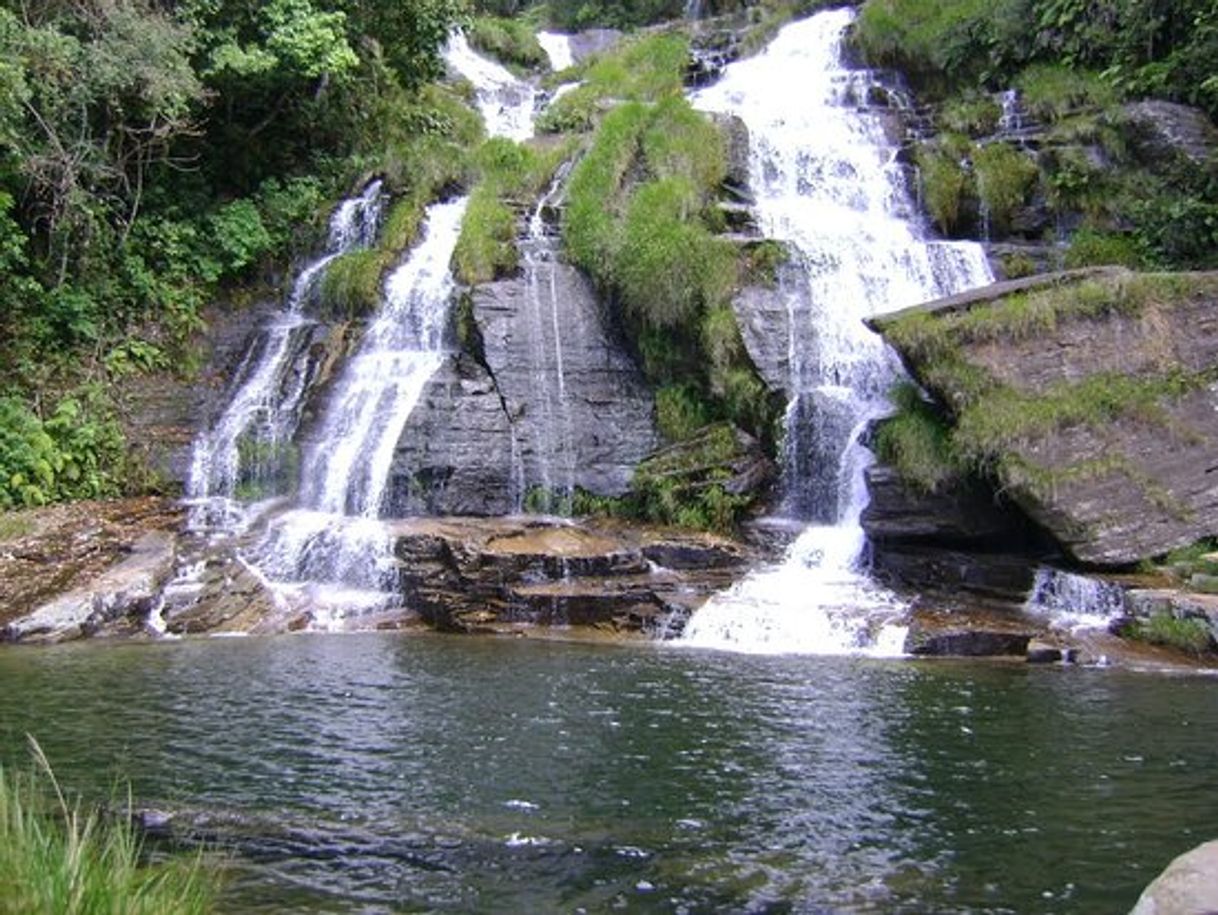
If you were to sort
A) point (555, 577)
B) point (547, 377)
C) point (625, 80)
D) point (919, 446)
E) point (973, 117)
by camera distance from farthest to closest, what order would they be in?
point (625, 80) < point (973, 117) < point (547, 377) < point (555, 577) < point (919, 446)

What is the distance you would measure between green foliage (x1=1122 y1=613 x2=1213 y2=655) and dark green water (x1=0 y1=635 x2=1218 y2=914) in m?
1.11

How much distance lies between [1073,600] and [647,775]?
8.02m

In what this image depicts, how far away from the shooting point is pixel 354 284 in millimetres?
19469

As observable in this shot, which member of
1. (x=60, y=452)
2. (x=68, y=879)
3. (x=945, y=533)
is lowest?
(x=68, y=879)

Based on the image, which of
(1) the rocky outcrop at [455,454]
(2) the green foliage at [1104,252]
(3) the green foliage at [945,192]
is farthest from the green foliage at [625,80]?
(2) the green foliage at [1104,252]

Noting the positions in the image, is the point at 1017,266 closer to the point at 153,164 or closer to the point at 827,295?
the point at 827,295

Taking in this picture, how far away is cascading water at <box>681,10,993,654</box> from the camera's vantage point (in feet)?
44.9

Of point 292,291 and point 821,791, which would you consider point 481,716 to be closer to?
point 821,791

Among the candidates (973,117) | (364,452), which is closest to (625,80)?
(973,117)

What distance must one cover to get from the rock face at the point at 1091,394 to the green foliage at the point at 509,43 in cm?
1774

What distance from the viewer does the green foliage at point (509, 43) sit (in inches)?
1131

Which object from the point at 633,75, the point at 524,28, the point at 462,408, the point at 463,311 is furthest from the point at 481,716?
the point at 524,28

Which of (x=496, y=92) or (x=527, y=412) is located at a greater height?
(x=496, y=92)

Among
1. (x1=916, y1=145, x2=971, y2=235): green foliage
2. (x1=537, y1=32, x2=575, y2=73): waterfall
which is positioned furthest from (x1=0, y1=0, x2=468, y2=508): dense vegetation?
(x1=916, y1=145, x2=971, y2=235): green foliage
